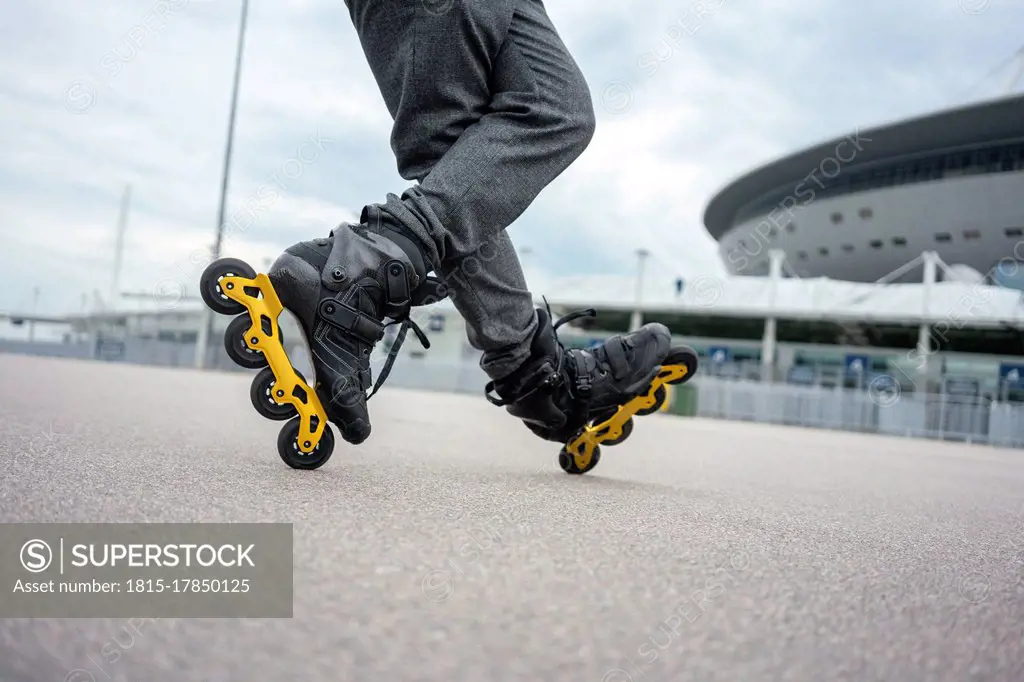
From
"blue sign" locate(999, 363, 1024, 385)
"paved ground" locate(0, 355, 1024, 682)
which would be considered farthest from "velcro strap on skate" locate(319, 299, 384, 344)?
"blue sign" locate(999, 363, 1024, 385)

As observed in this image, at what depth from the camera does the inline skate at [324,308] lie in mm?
1176

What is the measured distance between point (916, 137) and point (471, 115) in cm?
3665

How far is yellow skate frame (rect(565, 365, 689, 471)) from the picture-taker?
1.70 metres

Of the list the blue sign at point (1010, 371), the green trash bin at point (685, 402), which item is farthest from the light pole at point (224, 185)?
the blue sign at point (1010, 371)

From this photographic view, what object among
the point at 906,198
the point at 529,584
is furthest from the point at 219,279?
the point at 906,198

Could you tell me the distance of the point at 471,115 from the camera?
53.2 inches

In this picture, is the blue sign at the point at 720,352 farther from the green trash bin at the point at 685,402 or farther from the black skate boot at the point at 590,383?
the black skate boot at the point at 590,383

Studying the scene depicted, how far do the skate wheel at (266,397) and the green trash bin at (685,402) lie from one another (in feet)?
47.2

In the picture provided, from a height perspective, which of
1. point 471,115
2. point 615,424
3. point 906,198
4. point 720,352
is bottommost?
point 615,424

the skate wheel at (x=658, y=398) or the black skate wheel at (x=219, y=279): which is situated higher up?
the black skate wheel at (x=219, y=279)

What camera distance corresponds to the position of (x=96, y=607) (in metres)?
0.52

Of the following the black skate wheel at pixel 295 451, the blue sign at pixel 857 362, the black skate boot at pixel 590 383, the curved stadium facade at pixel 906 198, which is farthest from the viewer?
the curved stadium facade at pixel 906 198

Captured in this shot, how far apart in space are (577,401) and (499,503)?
0.60m

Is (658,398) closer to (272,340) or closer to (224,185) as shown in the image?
(272,340)
